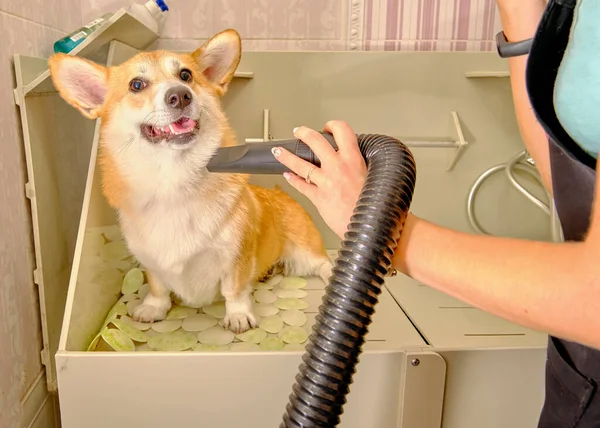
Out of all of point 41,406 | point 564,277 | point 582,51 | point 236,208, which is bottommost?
point 41,406

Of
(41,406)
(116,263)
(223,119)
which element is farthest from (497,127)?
(41,406)

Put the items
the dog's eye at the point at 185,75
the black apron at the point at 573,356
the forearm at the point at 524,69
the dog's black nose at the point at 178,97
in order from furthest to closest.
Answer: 1. the dog's eye at the point at 185,75
2. the dog's black nose at the point at 178,97
3. the forearm at the point at 524,69
4. the black apron at the point at 573,356

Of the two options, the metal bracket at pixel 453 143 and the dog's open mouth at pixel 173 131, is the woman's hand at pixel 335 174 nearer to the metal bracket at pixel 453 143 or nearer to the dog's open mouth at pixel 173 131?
the dog's open mouth at pixel 173 131

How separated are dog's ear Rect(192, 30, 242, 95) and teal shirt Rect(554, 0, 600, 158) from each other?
2.09ft

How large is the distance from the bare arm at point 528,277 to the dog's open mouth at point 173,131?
1.65 ft

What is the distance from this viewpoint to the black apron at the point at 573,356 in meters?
0.49

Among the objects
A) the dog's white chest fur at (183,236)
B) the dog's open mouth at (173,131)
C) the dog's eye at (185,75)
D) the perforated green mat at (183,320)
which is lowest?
the perforated green mat at (183,320)

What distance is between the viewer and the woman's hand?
57 centimetres

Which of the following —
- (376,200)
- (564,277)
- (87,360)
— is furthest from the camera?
(87,360)

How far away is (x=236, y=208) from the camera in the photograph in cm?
92

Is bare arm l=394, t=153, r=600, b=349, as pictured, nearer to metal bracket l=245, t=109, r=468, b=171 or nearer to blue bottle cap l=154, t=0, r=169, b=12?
metal bracket l=245, t=109, r=468, b=171

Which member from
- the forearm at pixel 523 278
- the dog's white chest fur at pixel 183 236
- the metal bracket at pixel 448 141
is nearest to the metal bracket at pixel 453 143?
the metal bracket at pixel 448 141

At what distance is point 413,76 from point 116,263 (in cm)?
93

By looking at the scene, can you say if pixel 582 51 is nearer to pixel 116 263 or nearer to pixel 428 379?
pixel 428 379
